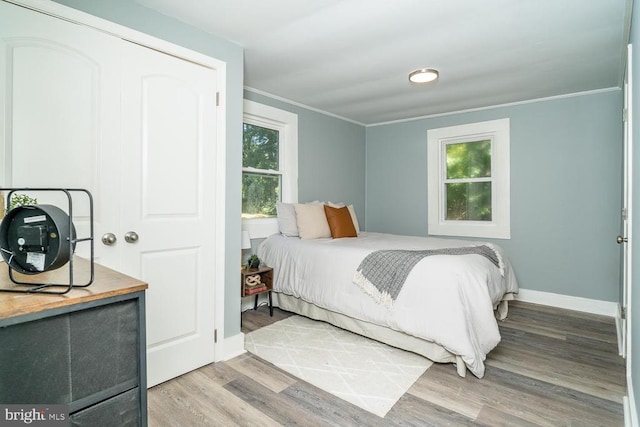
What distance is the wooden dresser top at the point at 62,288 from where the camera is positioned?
2.72 feet

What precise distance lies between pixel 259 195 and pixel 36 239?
111 inches

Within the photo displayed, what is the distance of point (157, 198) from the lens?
6.86 ft

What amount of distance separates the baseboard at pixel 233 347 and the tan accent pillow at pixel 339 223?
1.55 m

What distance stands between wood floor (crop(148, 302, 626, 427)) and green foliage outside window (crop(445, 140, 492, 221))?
2.00m

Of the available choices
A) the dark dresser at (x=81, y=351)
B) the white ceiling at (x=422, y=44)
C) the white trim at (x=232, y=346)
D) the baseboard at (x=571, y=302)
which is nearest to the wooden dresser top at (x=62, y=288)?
the dark dresser at (x=81, y=351)

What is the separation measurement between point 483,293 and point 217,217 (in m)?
1.88

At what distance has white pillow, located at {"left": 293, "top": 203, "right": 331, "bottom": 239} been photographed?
3592mm

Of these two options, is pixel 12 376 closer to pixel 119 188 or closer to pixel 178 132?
pixel 119 188

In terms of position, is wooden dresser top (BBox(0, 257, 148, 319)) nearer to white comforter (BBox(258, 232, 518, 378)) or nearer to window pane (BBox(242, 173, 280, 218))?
white comforter (BBox(258, 232, 518, 378))

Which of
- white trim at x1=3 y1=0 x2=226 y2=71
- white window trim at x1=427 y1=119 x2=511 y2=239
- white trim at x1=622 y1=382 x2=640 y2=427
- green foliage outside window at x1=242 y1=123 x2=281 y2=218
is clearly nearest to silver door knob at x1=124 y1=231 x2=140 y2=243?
white trim at x1=3 y1=0 x2=226 y2=71

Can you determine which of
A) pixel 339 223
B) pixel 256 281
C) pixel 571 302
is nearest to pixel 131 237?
pixel 256 281

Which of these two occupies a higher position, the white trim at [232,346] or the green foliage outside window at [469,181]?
the green foliage outside window at [469,181]

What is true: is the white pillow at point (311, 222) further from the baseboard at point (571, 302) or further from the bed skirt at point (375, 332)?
the baseboard at point (571, 302)

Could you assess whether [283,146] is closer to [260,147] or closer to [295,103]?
[260,147]
